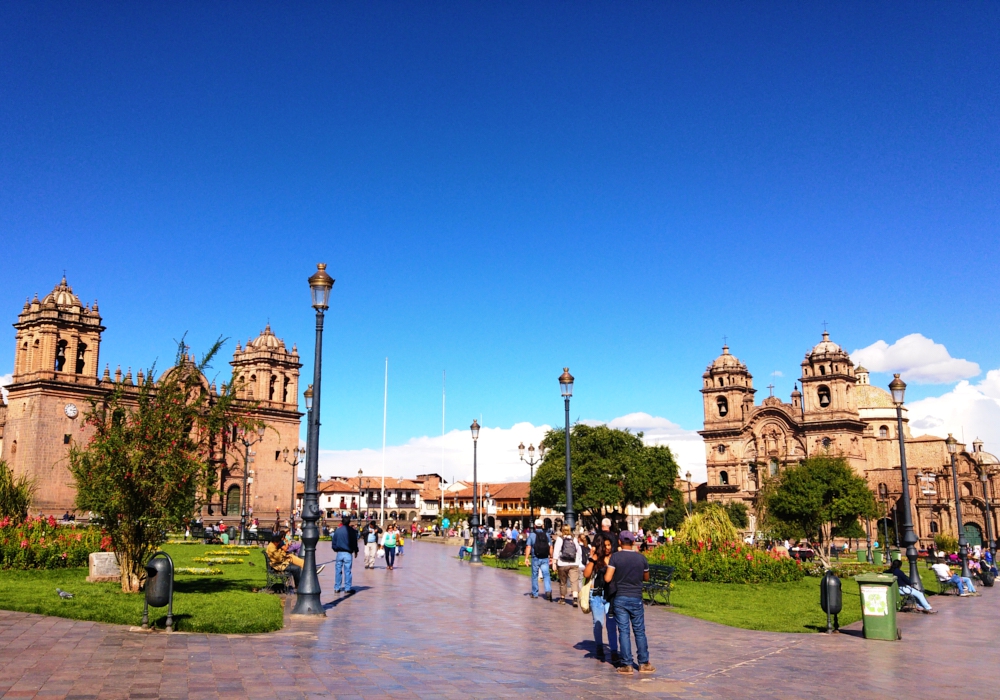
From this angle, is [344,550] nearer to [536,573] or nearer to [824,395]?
[536,573]

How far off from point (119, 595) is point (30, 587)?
2.54m

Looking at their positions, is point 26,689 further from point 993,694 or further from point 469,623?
point 993,694

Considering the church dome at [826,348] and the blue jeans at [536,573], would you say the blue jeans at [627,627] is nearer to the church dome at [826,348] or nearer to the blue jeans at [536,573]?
the blue jeans at [536,573]

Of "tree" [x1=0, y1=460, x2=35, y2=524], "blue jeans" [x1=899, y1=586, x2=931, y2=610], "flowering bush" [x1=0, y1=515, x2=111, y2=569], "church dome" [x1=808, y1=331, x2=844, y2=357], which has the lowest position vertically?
"blue jeans" [x1=899, y1=586, x2=931, y2=610]

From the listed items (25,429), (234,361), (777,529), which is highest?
(234,361)

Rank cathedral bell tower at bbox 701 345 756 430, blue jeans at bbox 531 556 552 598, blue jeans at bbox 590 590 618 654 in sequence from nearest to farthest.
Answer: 1. blue jeans at bbox 590 590 618 654
2. blue jeans at bbox 531 556 552 598
3. cathedral bell tower at bbox 701 345 756 430

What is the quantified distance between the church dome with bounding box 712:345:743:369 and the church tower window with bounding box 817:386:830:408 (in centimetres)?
1049

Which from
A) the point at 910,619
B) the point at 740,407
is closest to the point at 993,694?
the point at 910,619

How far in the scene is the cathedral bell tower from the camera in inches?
3420

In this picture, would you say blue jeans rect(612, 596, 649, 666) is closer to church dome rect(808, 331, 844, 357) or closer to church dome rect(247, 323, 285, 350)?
church dome rect(247, 323, 285, 350)

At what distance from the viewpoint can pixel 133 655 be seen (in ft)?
29.2

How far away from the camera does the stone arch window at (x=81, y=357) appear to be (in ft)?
175

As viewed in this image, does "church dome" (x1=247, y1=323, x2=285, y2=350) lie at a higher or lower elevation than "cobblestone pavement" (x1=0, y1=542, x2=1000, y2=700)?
higher

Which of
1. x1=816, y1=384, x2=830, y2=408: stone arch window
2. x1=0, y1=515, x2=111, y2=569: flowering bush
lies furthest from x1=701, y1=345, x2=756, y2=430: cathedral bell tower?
x1=0, y1=515, x2=111, y2=569: flowering bush
